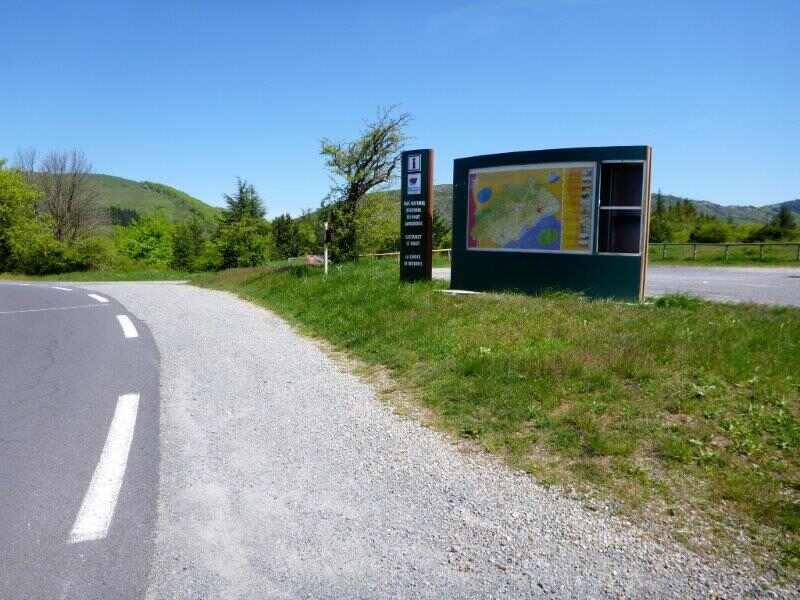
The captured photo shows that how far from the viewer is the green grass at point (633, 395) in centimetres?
385

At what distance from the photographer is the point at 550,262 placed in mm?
11266

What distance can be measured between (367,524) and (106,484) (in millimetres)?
1919

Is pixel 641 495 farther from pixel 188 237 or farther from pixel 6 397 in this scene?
pixel 188 237

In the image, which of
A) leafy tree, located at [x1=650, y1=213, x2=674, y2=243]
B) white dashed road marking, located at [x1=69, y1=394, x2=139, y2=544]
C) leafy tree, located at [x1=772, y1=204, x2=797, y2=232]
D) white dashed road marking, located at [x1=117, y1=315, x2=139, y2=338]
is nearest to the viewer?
white dashed road marking, located at [x1=69, y1=394, x2=139, y2=544]

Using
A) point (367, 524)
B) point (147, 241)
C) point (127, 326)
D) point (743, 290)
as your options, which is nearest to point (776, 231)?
point (743, 290)

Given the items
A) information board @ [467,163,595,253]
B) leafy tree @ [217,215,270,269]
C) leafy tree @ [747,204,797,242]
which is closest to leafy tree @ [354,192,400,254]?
information board @ [467,163,595,253]

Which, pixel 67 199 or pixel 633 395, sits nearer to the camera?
pixel 633 395

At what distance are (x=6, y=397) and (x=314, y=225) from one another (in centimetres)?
1473

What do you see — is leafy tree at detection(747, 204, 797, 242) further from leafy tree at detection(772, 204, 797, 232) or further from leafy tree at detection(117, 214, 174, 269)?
leafy tree at detection(117, 214, 174, 269)

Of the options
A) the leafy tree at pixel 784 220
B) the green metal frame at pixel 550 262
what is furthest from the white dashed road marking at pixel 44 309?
the leafy tree at pixel 784 220

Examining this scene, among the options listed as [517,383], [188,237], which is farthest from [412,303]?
[188,237]

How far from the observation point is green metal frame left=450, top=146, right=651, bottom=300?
1051cm

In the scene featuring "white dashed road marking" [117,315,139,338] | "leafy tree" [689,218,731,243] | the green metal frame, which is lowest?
"white dashed road marking" [117,315,139,338]

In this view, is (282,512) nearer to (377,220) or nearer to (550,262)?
(550,262)
